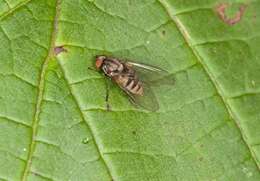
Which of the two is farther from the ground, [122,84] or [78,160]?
[122,84]

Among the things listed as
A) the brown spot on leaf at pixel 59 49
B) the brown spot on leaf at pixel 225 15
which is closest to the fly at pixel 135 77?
the brown spot on leaf at pixel 59 49

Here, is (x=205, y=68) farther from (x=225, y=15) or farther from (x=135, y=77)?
(x=135, y=77)

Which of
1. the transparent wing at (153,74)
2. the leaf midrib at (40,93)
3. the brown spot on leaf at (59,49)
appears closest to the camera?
the leaf midrib at (40,93)

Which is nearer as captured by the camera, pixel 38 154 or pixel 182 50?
pixel 38 154

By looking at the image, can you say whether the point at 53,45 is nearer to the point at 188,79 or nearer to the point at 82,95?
the point at 82,95

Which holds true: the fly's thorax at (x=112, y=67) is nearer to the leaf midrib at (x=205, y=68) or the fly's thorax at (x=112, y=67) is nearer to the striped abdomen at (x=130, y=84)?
the striped abdomen at (x=130, y=84)

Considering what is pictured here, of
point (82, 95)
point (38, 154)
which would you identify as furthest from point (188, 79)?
point (38, 154)

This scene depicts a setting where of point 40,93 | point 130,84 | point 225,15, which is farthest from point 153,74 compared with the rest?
point 40,93
